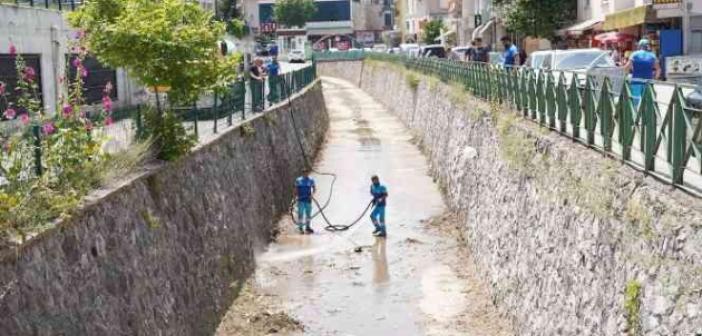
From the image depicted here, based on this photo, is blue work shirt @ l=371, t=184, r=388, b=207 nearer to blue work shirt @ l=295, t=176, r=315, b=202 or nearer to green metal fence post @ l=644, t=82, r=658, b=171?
blue work shirt @ l=295, t=176, r=315, b=202

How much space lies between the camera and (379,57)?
61438 millimetres

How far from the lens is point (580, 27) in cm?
3909

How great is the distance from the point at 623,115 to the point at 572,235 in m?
1.46

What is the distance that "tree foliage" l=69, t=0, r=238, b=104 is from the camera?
46.1 feet

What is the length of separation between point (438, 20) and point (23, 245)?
250 feet

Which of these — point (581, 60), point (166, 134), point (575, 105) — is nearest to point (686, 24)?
point (581, 60)

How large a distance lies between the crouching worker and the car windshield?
6.32 m

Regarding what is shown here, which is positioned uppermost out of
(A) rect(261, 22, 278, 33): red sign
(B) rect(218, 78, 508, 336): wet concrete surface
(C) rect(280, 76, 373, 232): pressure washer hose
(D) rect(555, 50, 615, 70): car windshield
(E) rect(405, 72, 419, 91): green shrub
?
(A) rect(261, 22, 278, 33): red sign

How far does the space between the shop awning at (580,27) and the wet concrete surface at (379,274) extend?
44.2 ft

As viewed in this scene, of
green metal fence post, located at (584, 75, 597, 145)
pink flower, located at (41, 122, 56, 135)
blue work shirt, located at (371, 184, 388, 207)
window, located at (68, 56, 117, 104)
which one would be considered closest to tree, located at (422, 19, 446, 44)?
window, located at (68, 56, 117, 104)

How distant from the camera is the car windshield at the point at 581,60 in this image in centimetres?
2219

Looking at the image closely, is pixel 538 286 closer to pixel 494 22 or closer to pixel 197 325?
pixel 197 325

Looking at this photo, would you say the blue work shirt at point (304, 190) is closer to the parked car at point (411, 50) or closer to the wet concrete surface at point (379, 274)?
the wet concrete surface at point (379, 274)

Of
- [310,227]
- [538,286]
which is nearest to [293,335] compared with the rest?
[538,286]
